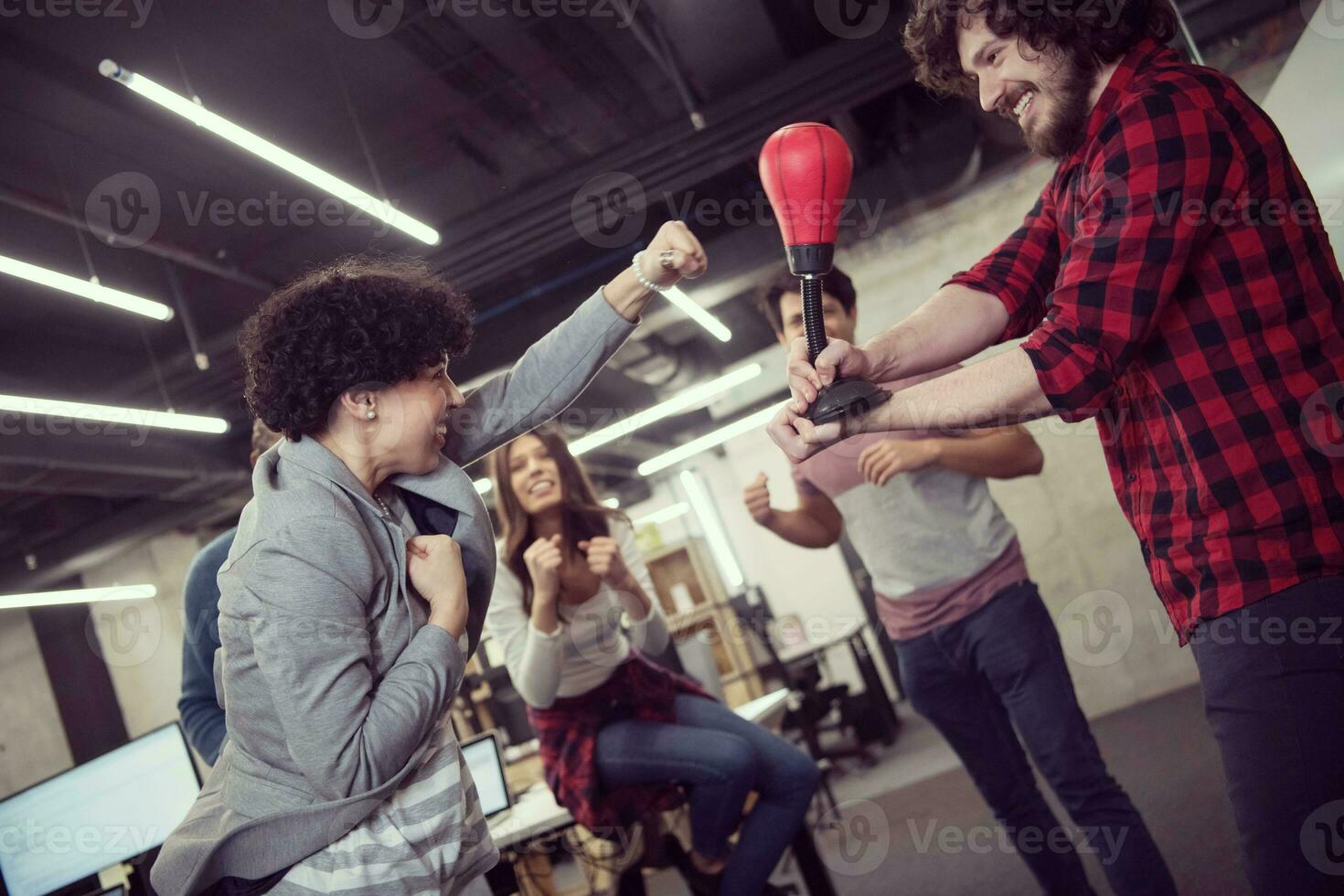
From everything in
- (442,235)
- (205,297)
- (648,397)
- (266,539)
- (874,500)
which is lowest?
(874,500)

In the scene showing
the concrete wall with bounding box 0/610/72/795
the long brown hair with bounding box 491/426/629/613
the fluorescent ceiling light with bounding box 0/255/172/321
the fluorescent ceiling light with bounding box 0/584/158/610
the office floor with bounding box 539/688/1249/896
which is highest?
the fluorescent ceiling light with bounding box 0/255/172/321

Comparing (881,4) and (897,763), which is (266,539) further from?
(897,763)

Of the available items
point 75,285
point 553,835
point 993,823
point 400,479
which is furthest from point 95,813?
point 993,823

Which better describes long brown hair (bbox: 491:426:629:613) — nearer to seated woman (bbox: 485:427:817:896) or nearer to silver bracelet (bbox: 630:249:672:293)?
seated woman (bbox: 485:427:817:896)

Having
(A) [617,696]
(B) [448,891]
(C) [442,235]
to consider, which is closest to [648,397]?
(C) [442,235]

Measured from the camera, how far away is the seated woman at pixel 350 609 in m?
1.17

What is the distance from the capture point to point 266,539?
122 cm

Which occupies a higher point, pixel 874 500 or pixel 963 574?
pixel 874 500

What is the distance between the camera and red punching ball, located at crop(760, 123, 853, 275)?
4.06 feet

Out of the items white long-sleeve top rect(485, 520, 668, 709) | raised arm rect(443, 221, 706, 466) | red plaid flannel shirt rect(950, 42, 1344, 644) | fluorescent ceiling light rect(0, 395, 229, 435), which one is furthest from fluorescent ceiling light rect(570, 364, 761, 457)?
red plaid flannel shirt rect(950, 42, 1344, 644)

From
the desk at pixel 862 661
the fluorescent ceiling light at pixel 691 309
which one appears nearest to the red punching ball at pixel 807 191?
the fluorescent ceiling light at pixel 691 309

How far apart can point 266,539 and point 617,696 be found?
137 cm

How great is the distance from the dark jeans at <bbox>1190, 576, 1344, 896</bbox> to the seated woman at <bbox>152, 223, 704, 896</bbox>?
3.02ft

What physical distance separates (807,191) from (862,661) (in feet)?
25.3
